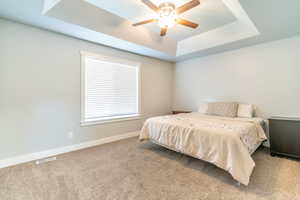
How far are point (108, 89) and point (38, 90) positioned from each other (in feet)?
4.48

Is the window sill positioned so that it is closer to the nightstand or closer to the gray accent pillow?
the gray accent pillow

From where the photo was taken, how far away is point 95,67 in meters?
3.29

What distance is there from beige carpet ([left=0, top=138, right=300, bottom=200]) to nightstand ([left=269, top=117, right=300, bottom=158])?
156 millimetres

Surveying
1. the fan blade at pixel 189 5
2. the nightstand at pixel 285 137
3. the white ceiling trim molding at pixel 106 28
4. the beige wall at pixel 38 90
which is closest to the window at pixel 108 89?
the beige wall at pixel 38 90

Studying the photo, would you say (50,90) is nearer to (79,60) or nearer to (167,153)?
(79,60)

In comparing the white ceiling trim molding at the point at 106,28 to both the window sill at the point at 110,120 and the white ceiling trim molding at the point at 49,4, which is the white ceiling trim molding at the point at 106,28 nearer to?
the white ceiling trim molding at the point at 49,4

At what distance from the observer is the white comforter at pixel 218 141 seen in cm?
179

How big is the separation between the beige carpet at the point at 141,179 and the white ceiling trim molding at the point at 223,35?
242 cm

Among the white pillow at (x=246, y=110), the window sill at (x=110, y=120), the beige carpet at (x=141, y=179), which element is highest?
the white pillow at (x=246, y=110)

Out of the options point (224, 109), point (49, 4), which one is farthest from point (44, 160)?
point (224, 109)

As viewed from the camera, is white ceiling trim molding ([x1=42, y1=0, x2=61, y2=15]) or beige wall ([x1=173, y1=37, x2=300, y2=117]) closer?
white ceiling trim molding ([x1=42, y1=0, x2=61, y2=15])

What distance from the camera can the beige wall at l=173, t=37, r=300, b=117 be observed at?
291cm

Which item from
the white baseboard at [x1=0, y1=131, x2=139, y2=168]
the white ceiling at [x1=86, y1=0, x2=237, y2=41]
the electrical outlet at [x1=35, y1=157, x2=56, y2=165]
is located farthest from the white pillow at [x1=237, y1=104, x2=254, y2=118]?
the electrical outlet at [x1=35, y1=157, x2=56, y2=165]

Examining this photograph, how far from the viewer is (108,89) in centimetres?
353
